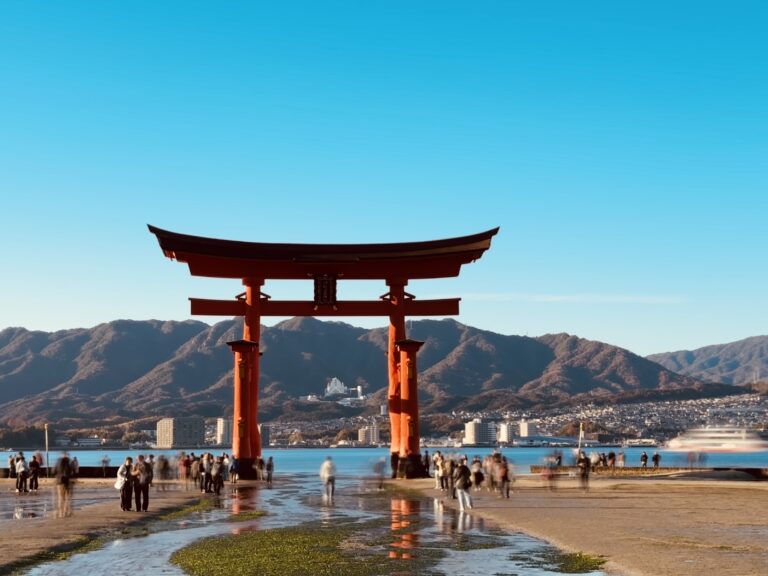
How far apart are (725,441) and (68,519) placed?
474ft

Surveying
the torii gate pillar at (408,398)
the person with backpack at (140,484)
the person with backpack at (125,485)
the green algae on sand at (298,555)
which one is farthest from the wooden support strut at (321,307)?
the green algae on sand at (298,555)

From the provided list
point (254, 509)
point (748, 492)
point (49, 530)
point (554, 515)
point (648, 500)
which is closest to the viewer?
point (49, 530)

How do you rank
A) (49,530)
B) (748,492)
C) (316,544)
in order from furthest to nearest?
(748,492), (49,530), (316,544)

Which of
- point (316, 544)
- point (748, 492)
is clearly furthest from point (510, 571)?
point (748, 492)

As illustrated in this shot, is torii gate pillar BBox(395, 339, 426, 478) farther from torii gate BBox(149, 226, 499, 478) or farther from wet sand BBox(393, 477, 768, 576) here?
wet sand BBox(393, 477, 768, 576)

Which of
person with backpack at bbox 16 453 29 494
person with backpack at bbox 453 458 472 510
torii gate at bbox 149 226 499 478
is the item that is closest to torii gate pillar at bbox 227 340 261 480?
torii gate at bbox 149 226 499 478

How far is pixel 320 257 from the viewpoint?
1650 inches

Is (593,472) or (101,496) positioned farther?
(593,472)

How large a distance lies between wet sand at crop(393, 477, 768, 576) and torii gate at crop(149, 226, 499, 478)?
20.5ft

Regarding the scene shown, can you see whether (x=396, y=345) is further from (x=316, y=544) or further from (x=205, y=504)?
(x=316, y=544)

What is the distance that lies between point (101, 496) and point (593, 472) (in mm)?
28897

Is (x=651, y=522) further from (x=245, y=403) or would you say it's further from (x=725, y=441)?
(x=725, y=441)

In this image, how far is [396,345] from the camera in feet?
144

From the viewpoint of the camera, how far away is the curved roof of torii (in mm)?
40781
